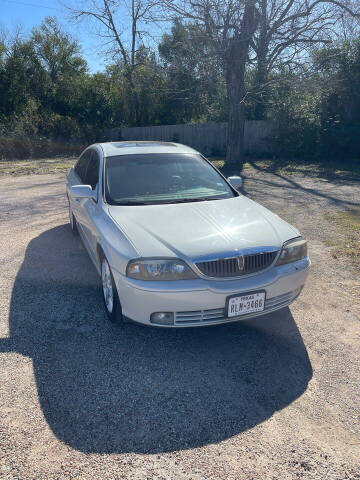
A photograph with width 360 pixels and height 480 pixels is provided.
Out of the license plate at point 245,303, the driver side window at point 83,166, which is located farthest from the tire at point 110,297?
the driver side window at point 83,166

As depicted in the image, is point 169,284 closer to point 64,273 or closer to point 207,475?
point 207,475

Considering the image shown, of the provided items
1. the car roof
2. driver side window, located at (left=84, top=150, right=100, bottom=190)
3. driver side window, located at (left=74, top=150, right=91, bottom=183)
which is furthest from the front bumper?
driver side window, located at (left=74, top=150, right=91, bottom=183)

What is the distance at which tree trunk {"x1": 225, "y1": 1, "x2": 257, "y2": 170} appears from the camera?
39.9 ft

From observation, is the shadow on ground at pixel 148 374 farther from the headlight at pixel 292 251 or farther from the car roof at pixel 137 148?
the car roof at pixel 137 148

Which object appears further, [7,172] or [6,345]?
[7,172]

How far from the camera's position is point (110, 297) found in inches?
135

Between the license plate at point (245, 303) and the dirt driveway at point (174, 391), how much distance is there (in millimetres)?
410

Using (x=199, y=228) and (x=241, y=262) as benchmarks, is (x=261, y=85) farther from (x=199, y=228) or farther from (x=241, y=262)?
(x=241, y=262)

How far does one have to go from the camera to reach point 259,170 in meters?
14.3

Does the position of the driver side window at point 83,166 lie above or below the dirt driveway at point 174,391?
above

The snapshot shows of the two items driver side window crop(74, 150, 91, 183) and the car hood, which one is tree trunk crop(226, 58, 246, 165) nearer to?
driver side window crop(74, 150, 91, 183)

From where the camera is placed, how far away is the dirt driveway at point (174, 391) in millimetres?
2105

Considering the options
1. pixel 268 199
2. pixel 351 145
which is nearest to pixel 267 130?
pixel 351 145

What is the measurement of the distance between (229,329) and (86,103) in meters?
24.2
